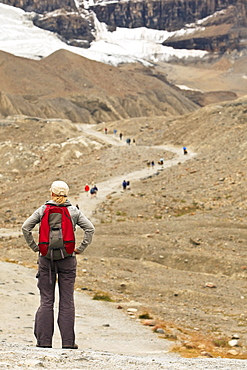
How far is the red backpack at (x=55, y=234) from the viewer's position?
7.24m

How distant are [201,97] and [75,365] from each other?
198 metres

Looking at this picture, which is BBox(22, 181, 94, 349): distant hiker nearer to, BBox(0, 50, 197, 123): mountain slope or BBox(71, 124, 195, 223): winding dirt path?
BBox(71, 124, 195, 223): winding dirt path

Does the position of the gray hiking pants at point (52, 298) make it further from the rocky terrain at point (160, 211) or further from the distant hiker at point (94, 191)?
the distant hiker at point (94, 191)

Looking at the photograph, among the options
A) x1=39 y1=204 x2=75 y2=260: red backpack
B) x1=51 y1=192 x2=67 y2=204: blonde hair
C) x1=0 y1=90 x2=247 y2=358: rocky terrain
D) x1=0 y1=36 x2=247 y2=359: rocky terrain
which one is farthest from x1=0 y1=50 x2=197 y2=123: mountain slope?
x1=39 y1=204 x2=75 y2=260: red backpack

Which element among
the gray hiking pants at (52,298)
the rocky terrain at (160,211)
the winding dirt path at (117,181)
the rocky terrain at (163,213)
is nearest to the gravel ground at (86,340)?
the gray hiking pants at (52,298)

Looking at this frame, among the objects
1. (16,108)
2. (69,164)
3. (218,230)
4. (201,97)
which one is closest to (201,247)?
(218,230)

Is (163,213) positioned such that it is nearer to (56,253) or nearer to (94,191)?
(94,191)

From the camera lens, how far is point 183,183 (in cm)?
4328

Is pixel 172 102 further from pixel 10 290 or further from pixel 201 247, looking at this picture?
pixel 10 290

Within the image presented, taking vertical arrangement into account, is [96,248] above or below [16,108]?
above

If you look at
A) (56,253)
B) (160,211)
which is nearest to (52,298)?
(56,253)

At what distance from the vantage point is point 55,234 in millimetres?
7234

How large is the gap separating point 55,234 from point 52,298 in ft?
2.98

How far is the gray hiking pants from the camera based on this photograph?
7438 mm
